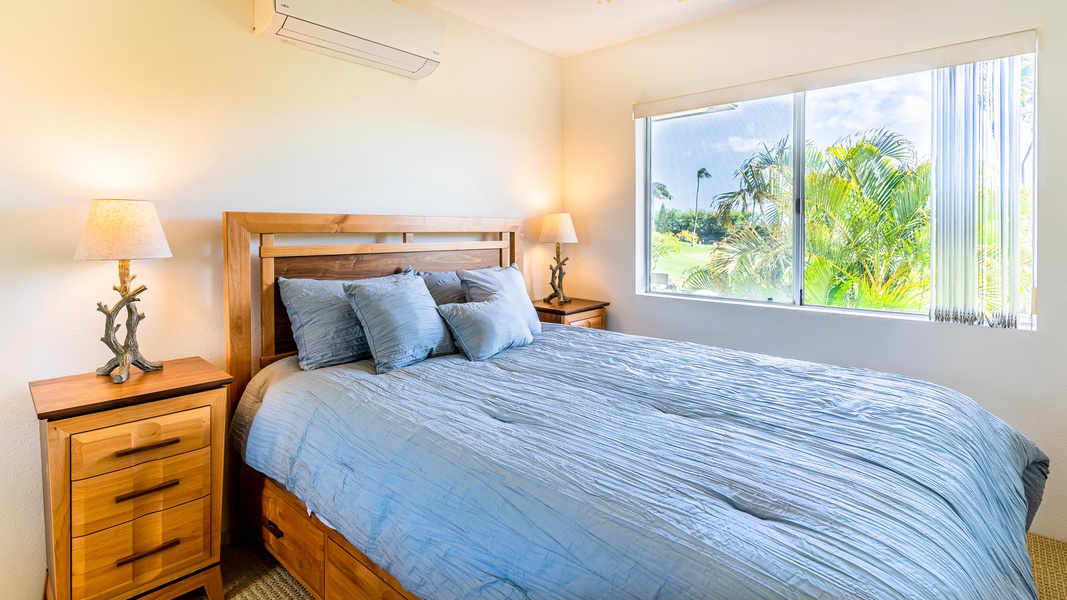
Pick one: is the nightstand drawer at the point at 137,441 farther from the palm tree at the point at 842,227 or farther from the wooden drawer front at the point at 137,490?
the palm tree at the point at 842,227

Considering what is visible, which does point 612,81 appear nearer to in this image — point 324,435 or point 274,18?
point 274,18

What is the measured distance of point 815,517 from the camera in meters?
1.10

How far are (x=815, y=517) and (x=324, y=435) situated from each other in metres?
1.43

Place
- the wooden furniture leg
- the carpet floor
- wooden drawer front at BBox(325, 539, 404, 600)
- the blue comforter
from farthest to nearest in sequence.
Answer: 1. the carpet floor
2. the wooden furniture leg
3. wooden drawer front at BBox(325, 539, 404, 600)
4. the blue comforter

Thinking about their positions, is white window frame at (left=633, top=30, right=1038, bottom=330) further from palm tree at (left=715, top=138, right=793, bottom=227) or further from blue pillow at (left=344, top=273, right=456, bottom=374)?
blue pillow at (left=344, top=273, right=456, bottom=374)

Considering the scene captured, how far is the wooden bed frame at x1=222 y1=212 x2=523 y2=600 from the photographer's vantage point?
1771 millimetres

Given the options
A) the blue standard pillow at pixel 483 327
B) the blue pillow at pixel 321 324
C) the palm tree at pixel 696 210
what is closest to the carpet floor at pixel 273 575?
the blue pillow at pixel 321 324

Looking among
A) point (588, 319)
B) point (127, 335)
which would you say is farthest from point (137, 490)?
point (588, 319)

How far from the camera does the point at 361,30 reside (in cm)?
259

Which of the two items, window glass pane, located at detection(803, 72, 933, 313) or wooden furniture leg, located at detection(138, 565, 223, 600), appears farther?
window glass pane, located at detection(803, 72, 933, 313)

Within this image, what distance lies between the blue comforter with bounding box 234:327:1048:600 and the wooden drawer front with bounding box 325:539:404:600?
126mm

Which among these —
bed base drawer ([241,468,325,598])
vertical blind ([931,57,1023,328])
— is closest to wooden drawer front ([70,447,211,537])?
bed base drawer ([241,468,325,598])

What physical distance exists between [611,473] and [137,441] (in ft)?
5.14

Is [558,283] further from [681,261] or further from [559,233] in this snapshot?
[681,261]
